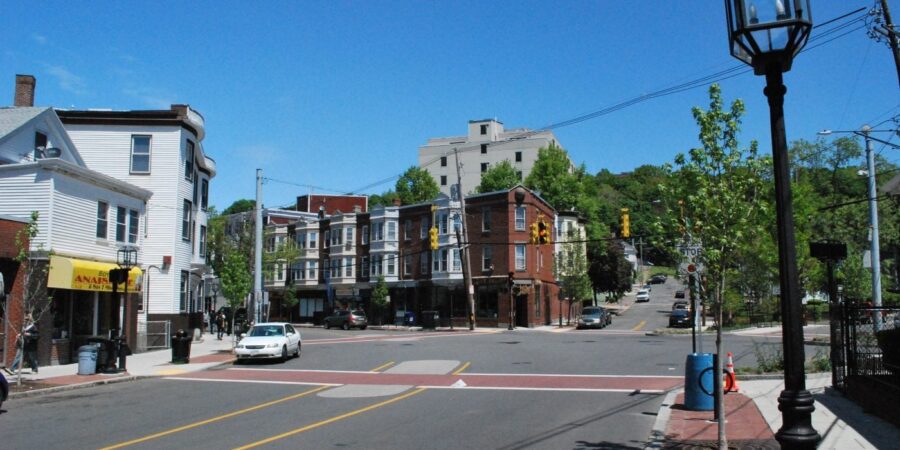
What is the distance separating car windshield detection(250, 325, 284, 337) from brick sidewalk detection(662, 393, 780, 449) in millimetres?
18113

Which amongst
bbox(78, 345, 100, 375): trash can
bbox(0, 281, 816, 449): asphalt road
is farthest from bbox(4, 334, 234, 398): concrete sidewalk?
bbox(0, 281, 816, 449): asphalt road

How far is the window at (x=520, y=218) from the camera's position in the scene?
190 feet

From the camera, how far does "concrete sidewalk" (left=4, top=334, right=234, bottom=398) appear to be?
1966cm

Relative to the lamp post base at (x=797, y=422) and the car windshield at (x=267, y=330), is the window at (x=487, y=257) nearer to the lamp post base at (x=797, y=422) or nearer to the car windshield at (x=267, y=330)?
the car windshield at (x=267, y=330)

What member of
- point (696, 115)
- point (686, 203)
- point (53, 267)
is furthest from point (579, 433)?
point (53, 267)

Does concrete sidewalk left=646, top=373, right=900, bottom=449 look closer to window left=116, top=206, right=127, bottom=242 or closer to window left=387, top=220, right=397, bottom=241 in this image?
window left=116, top=206, right=127, bottom=242

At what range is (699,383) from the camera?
13.2 m

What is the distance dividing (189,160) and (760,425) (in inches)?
→ 1221

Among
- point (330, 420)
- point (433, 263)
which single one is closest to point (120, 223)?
point (330, 420)

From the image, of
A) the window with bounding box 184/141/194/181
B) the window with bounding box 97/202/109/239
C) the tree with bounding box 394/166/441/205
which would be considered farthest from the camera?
the tree with bounding box 394/166/441/205

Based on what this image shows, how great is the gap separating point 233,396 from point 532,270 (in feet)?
141

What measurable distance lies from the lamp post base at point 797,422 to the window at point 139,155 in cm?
3341

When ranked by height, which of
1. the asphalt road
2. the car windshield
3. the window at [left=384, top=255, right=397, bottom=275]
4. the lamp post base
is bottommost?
the asphalt road

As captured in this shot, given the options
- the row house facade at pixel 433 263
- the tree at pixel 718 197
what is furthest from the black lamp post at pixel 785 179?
the row house facade at pixel 433 263
